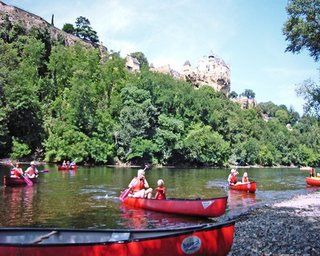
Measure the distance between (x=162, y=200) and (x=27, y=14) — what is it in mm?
84202

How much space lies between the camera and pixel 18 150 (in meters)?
58.0

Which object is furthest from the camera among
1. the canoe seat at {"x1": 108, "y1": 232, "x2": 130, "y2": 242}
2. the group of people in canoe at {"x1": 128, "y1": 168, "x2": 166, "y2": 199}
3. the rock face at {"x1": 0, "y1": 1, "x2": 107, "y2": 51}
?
the rock face at {"x1": 0, "y1": 1, "x2": 107, "y2": 51}

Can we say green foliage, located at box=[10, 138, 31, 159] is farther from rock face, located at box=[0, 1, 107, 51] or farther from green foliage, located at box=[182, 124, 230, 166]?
rock face, located at box=[0, 1, 107, 51]

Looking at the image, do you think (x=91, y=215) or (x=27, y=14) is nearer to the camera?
(x=91, y=215)

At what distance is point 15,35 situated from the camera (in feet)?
268

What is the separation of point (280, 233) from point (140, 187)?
10.1m

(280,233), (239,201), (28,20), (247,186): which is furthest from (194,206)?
(28,20)

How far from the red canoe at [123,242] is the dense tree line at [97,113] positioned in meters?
46.0

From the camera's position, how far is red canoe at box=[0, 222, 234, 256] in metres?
8.46

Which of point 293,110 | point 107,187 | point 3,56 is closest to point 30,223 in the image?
point 107,187

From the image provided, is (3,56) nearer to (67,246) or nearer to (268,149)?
(67,246)

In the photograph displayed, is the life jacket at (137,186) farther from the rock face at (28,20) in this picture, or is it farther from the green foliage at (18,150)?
the rock face at (28,20)

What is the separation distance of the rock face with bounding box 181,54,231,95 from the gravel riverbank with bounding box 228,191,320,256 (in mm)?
126426

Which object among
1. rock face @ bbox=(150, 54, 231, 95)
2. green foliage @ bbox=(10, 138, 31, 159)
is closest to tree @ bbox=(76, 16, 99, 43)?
Result: rock face @ bbox=(150, 54, 231, 95)
